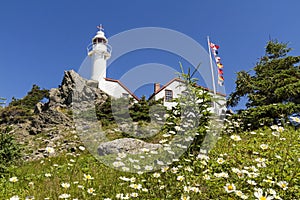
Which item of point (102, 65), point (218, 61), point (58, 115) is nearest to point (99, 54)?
point (102, 65)

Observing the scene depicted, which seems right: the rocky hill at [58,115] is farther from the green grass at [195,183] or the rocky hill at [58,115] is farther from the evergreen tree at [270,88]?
the green grass at [195,183]

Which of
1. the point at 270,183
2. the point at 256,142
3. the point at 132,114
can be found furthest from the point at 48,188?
the point at 132,114

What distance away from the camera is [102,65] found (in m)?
32.7

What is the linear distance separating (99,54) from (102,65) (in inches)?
60.4

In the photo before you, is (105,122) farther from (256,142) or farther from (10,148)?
(256,142)

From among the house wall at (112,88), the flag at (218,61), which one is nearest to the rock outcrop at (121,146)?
the flag at (218,61)

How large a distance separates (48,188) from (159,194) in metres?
1.88

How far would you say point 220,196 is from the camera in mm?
2889

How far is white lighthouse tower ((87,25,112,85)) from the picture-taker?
31.8 meters

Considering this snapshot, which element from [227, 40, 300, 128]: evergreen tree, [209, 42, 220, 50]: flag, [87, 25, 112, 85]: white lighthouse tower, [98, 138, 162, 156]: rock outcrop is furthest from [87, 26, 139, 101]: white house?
[98, 138, 162, 156]: rock outcrop

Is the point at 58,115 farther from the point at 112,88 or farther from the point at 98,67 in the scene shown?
the point at 98,67

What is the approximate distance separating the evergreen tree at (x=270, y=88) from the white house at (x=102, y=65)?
17069mm

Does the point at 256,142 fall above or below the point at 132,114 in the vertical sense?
below

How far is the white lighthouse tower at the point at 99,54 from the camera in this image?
31797 mm
